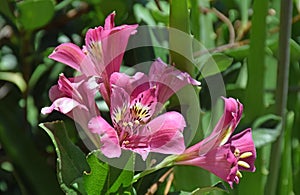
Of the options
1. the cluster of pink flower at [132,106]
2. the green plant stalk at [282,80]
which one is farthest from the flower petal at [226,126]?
the green plant stalk at [282,80]

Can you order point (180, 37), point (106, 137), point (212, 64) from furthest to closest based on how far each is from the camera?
point (212, 64) → point (180, 37) → point (106, 137)

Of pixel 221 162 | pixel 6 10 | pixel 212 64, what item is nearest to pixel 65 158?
pixel 221 162

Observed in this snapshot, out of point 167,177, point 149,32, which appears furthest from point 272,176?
point 149,32

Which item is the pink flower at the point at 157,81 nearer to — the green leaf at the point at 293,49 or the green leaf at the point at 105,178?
the green leaf at the point at 105,178

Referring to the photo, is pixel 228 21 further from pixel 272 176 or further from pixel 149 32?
pixel 272 176

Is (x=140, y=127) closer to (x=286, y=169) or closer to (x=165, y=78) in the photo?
(x=165, y=78)
